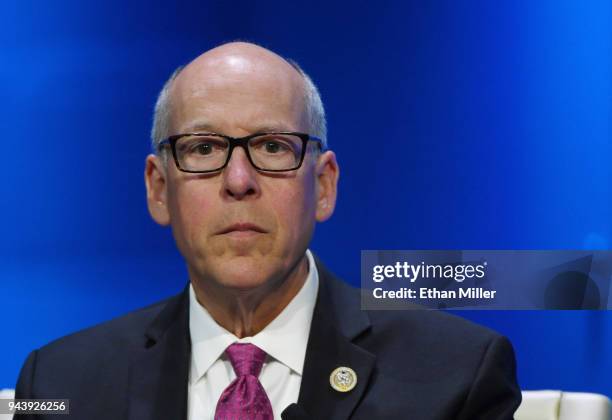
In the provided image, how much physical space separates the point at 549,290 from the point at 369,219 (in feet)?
1.43

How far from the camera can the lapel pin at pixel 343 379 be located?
150cm

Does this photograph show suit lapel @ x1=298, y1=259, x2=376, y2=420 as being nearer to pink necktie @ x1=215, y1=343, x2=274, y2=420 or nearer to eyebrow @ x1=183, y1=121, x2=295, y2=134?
pink necktie @ x1=215, y1=343, x2=274, y2=420

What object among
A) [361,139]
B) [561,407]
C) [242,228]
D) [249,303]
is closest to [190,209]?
[242,228]

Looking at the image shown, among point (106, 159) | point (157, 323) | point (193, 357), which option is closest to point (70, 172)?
point (106, 159)

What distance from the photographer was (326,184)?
165cm

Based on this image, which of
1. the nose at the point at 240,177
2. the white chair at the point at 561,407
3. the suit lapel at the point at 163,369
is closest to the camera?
the nose at the point at 240,177

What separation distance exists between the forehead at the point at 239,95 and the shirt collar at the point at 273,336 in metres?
0.33

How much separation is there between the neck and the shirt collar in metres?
0.01

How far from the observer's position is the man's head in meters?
1.47

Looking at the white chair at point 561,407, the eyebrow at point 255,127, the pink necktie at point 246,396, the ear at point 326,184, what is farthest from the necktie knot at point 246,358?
the white chair at point 561,407

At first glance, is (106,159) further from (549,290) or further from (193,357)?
(549,290)

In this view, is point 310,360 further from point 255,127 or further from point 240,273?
point 255,127

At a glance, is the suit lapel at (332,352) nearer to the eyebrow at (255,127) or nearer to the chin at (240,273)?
the chin at (240,273)

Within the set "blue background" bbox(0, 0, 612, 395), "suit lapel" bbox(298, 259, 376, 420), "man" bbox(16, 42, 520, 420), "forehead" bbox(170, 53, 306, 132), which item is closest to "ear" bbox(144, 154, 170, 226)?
"man" bbox(16, 42, 520, 420)
